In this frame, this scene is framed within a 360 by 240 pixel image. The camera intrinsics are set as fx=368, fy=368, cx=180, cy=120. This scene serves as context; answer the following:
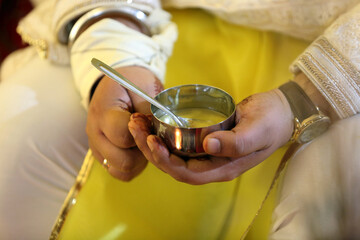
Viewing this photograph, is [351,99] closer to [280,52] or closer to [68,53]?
[280,52]

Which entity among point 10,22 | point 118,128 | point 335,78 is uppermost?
point 335,78

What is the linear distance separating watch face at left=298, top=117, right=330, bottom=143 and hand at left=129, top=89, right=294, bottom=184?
0.02 m

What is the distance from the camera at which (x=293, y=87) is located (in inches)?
16.8

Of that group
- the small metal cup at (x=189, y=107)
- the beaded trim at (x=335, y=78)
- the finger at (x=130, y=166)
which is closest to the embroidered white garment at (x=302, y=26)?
the beaded trim at (x=335, y=78)

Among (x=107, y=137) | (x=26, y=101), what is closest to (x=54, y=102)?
(x=26, y=101)

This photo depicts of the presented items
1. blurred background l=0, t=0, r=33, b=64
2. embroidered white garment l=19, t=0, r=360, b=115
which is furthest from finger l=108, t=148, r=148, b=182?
blurred background l=0, t=0, r=33, b=64

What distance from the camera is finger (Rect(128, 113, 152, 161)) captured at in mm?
370

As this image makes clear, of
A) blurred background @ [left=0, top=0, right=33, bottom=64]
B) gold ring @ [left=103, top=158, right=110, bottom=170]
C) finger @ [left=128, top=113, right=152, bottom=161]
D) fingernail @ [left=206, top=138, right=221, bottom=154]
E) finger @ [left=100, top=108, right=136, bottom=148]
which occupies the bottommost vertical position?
blurred background @ [left=0, top=0, right=33, bottom=64]

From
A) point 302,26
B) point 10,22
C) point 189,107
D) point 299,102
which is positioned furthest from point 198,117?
point 10,22

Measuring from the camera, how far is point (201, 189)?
45 centimetres

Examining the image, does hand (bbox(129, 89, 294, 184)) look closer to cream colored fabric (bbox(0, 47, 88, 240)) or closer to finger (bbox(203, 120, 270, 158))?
finger (bbox(203, 120, 270, 158))

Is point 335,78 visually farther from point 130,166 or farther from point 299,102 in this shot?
point 130,166

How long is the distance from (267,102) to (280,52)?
0.49 feet

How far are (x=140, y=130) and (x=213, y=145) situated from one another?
0.26 feet
